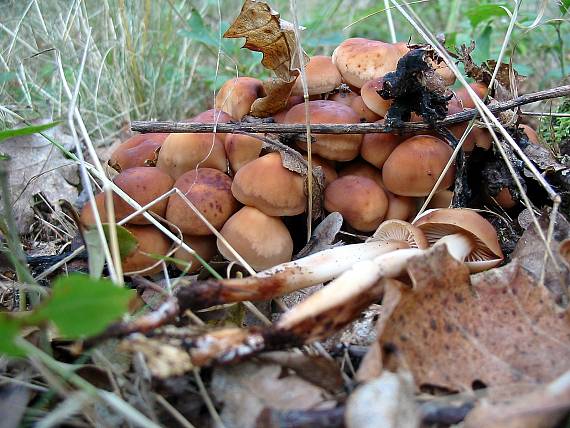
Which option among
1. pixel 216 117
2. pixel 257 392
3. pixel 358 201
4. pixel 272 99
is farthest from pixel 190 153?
pixel 257 392

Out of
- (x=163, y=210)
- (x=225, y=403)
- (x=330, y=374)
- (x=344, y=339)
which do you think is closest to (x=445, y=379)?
(x=330, y=374)

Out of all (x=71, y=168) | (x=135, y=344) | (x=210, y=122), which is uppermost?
(x=210, y=122)

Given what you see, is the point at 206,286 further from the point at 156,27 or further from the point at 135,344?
the point at 156,27

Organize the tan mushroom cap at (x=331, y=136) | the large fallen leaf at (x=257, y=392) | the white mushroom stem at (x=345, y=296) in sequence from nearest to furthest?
the large fallen leaf at (x=257, y=392)
the white mushroom stem at (x=345, y=296)
the tan mushroom cap at (x=331, y=136)

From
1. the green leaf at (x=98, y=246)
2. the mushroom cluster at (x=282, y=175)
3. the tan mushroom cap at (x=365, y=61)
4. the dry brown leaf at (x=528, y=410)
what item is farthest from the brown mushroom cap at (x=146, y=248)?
the dry brown leaf at (x=528, y=410)

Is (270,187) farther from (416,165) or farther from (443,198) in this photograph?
(443,198)

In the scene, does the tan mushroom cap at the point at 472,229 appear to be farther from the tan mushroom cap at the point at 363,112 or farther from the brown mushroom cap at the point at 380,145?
the tan mushroom cap at the point at 363,112
